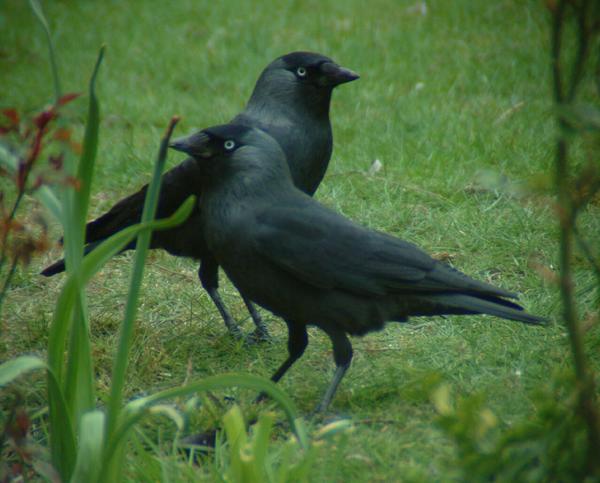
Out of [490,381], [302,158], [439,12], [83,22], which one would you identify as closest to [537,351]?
[490,381]

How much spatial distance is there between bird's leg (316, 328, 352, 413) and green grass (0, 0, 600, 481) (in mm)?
67

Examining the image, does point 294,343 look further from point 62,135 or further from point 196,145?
point 62,135

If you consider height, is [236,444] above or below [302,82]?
below

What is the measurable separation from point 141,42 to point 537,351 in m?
6.00

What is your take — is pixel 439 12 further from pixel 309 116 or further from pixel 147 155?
pixel 309 116

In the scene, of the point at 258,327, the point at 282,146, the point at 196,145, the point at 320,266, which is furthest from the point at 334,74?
the point at 320,266

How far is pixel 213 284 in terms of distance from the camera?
13.1 feet

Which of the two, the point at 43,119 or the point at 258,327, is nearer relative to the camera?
the point at 43,119

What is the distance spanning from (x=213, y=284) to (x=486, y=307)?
1.39 m

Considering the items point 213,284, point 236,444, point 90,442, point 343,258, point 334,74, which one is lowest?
point 213,284

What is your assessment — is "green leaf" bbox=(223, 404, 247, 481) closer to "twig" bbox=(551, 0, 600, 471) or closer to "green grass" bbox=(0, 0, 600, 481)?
"green grass" bbox=(0, 0, 600, 481)

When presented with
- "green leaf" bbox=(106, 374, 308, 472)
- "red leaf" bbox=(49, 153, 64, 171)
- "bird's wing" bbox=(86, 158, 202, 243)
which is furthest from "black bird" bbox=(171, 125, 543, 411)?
"red leaf" bbox=(49, 153, 64, 171)

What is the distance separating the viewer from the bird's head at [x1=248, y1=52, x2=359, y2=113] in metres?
4.06

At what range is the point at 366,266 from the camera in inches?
123
